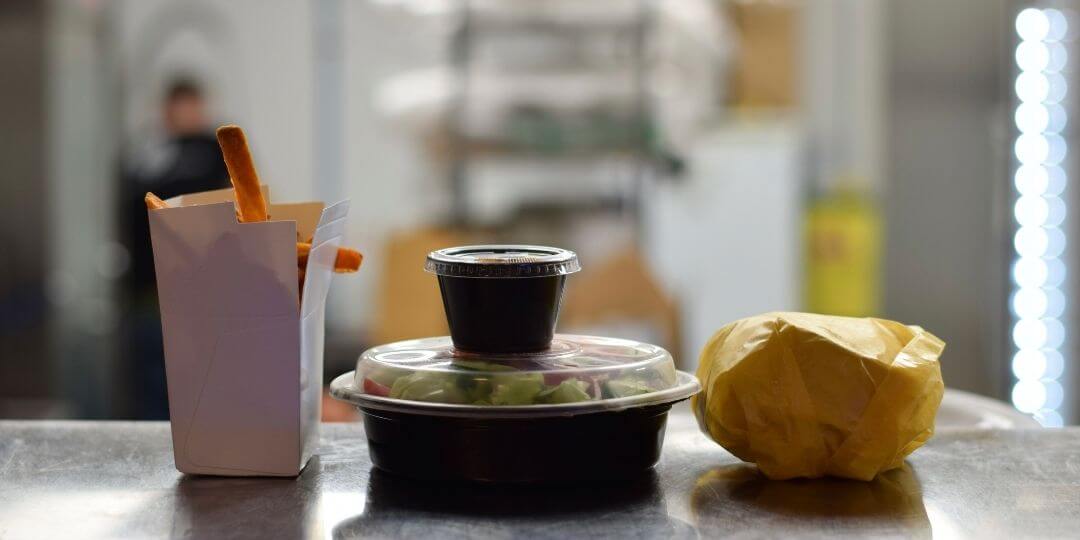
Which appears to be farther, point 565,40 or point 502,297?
point 565,40

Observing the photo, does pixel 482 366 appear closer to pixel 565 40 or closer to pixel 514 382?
pixel 514 382

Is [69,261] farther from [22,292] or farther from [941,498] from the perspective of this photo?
[941,498]

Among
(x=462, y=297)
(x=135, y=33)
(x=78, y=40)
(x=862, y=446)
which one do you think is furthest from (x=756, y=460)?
(x=135, y=33)

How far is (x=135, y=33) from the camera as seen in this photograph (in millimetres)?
5156

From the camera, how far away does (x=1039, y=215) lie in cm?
438

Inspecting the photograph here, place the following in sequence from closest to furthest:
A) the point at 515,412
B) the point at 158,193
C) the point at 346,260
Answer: the point at 515,412 → the point at 346,260 → the point at 158,193

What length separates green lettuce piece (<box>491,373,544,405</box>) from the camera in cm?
91

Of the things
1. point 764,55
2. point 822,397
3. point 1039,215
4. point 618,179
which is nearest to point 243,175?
point 822,397

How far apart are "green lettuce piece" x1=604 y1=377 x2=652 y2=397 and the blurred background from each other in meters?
3.37

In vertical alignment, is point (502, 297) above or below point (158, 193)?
above

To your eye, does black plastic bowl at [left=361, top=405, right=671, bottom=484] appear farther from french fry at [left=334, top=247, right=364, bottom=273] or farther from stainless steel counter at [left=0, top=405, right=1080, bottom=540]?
french fry at [left=334, top=247, right=364, bottom=273]

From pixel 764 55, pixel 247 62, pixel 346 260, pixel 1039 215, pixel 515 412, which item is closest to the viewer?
pixel 515 412

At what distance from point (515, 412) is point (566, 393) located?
4 cm

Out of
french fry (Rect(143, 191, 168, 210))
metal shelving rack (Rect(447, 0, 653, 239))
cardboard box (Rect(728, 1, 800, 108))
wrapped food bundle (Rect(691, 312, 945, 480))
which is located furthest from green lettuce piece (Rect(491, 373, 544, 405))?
cardboard box (Rect(728, 1, 800, 108))
